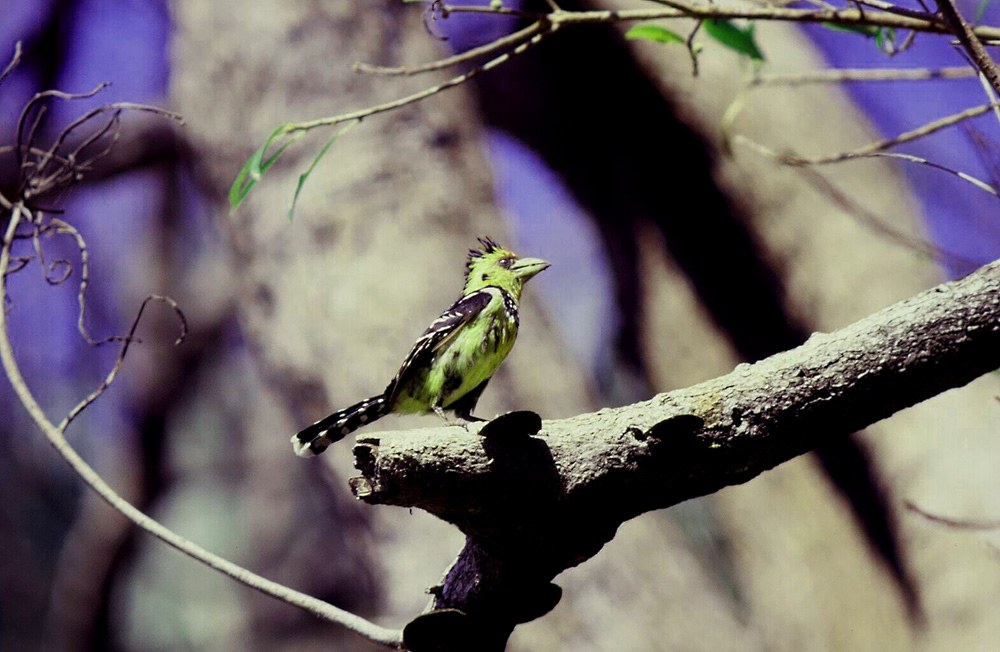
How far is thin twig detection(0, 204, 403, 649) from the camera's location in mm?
2131

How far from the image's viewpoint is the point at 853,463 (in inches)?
244

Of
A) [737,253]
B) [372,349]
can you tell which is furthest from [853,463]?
[372,349]

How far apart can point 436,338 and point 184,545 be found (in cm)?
109

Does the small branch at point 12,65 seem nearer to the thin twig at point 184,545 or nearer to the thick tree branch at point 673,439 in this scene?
the thin twig at point 184,545

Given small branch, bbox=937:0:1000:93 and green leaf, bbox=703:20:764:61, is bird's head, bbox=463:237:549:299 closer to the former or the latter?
green leaf, bbox=703:20:764:61

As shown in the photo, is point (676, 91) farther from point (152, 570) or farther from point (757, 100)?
point (152, 570)

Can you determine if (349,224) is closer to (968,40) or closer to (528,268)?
(528,268)

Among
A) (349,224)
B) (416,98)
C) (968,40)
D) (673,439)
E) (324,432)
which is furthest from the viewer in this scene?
(349,224)

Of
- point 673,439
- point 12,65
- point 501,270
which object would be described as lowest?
point 673,439

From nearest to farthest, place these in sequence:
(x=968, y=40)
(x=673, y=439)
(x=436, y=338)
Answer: (x=673, y=439)
(x=968, y=40)
(x=436, y=338)

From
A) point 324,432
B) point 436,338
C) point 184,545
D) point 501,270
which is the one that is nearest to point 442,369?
point 436,338

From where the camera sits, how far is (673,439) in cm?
195

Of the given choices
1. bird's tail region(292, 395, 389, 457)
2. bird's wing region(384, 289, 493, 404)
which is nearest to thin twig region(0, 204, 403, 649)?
bird's tail region(292, 395, 389, 457)

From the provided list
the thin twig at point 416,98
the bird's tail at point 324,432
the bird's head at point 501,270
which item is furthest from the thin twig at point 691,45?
the bird's tail at point 324,432
